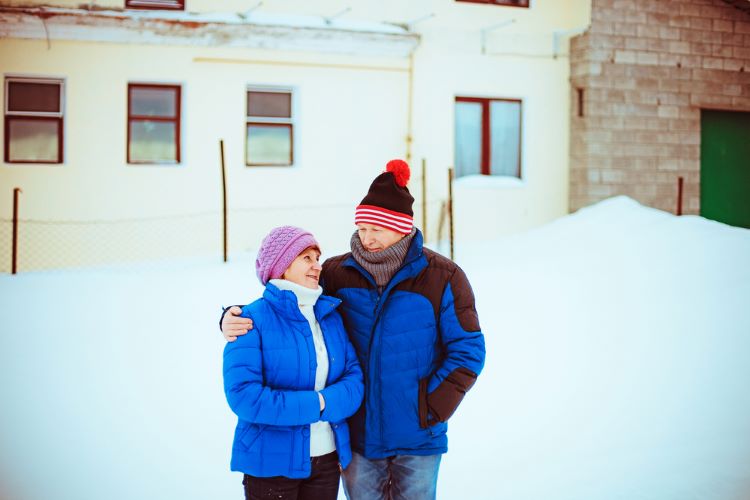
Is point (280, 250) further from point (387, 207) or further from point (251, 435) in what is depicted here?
point (251, 435)

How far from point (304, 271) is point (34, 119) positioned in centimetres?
1070

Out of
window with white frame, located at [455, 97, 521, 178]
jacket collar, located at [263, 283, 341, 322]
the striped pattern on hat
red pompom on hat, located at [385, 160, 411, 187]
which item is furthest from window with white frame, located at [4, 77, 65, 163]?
jacket collar, located at [263, 283, 341, 322]

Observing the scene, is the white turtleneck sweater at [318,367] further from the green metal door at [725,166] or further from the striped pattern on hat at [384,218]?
the green metal door at [725,166]

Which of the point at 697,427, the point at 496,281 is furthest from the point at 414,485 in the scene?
the point at 496,281

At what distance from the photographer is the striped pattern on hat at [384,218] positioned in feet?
12.3

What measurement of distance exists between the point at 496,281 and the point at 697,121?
700 centimetres

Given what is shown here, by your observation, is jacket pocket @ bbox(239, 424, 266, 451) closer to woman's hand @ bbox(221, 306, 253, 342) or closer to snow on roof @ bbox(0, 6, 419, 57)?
woman's hand @ bbox(221, 306, 253, 342)

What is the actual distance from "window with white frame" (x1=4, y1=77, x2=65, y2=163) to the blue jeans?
10604 mm

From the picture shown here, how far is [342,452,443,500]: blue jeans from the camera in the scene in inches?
146

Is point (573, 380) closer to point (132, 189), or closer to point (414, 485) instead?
point (414, 485)

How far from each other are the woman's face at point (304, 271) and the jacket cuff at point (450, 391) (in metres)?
0.69

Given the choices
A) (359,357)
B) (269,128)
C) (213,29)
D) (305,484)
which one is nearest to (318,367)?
(359,357)

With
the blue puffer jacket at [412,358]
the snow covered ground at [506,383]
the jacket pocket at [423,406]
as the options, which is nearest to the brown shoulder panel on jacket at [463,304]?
the blue puffer jacket at [412,358]

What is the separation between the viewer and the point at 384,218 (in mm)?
3748
